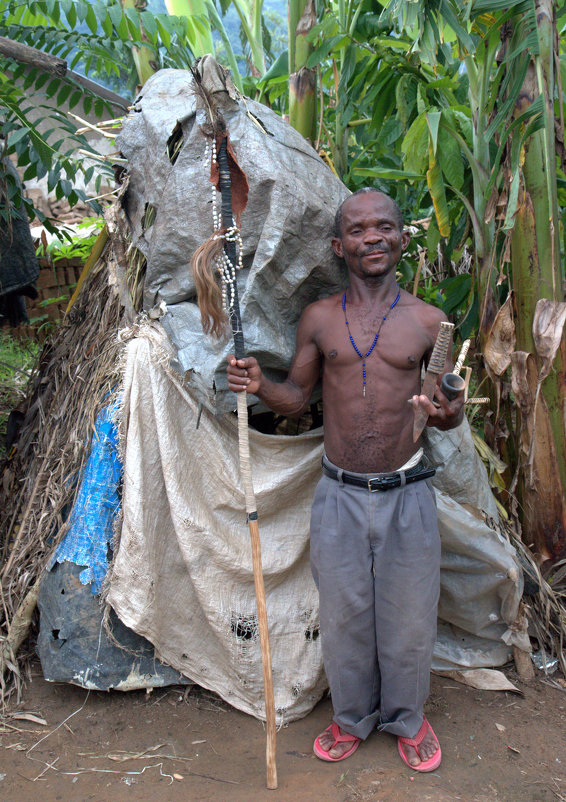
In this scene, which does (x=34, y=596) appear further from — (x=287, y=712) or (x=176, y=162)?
(x=176, y=162)

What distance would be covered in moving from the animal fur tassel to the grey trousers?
719mm

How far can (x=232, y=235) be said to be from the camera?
7.28ft

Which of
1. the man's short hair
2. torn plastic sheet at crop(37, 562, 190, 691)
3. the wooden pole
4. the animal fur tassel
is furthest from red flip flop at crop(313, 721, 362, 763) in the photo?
the man's short hair

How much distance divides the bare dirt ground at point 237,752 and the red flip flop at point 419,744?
0.03 metres

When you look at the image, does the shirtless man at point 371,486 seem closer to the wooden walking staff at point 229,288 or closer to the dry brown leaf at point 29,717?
the wooden walking staff at point 229,288

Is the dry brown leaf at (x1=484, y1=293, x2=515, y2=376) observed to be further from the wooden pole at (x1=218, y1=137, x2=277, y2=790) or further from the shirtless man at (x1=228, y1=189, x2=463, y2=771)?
the wooden pole at (x1=218, y1=137, x2=277, y2=790)

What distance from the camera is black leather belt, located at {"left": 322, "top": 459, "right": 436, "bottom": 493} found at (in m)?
2.40

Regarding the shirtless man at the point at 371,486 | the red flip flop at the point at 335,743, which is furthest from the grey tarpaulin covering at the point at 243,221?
the red flip flop at the point at 335,743

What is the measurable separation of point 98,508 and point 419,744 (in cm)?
145

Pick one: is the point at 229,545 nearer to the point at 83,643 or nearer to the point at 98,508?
Result: the point at 98,508

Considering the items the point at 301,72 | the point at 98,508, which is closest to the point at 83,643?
the point at 98,508

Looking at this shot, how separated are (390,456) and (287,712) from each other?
1.12 m

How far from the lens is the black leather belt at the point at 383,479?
240cm

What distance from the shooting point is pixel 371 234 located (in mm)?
2350
